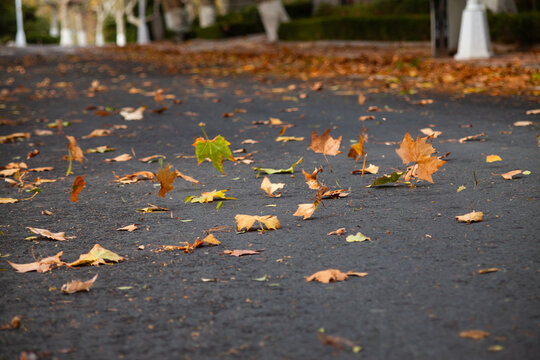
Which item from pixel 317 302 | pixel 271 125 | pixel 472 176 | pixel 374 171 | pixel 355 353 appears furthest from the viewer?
pixel 271 125

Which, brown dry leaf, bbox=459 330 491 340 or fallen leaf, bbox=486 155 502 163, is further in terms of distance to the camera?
fallen leaf, bbox=486 155 502 163

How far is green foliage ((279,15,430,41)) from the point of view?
2071 cm

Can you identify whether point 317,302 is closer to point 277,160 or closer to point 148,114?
point 277,160

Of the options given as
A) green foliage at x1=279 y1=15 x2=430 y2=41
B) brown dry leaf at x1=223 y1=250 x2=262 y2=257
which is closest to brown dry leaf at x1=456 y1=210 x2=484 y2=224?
brown dry leaf at x1=223 y1=250 x2=262 y2=257

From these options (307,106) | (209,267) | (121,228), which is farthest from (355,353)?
(307,106)

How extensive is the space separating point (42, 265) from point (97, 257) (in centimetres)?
24

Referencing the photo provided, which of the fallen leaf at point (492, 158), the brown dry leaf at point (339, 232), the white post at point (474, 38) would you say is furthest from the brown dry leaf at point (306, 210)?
the white post at point (474, 38)

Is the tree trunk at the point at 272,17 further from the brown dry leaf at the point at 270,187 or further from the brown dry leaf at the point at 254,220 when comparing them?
the brown dry leaf at the point at 254,220

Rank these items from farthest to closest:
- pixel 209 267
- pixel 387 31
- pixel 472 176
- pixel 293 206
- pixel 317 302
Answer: pixel 387 31
pixel 472 176
pixel 293 206
pixel 209 267
pixel 317 302

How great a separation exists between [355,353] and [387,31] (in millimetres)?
20487

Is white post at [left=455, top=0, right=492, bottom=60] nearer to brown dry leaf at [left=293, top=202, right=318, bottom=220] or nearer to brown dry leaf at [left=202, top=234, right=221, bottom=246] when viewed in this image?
brown dry leaf at [left=293, top=202, right=318, bottom=220]

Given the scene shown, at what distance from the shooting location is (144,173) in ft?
16.6

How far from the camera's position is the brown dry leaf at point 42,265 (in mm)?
3072

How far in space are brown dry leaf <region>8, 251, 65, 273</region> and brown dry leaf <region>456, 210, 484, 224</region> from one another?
1916 millimetres
